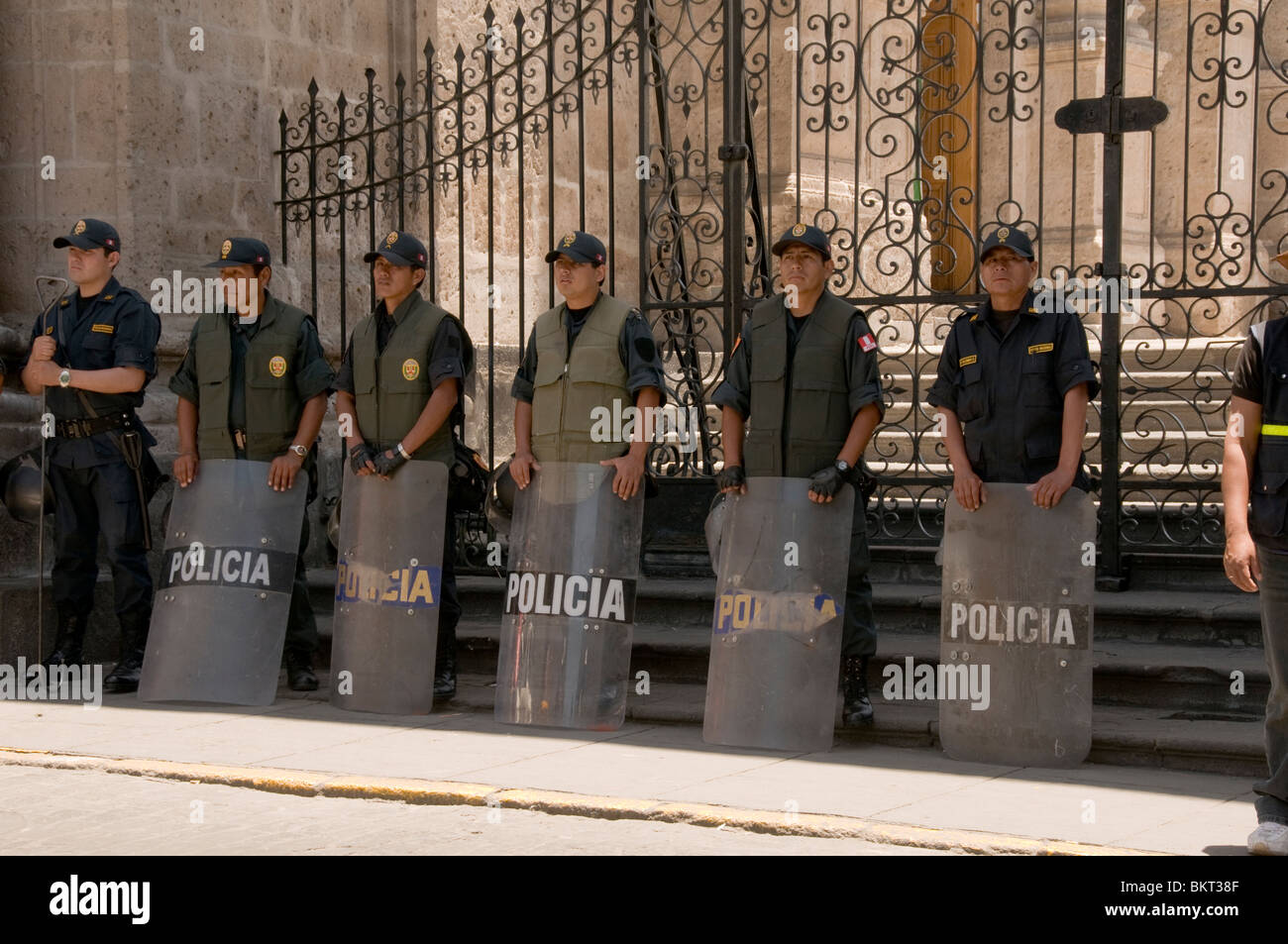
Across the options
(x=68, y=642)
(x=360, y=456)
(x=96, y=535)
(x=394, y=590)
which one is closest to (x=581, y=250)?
(x=360, y=456)

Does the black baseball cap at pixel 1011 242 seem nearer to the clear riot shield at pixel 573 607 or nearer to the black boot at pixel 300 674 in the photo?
the clear riot shield at pixel 573 607

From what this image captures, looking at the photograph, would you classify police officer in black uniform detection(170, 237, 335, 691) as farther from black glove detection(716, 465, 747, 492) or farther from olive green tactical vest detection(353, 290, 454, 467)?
black glove detection(716, 465, 747, 492)

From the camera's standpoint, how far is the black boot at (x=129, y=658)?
902 cm

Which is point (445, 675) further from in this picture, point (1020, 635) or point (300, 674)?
point (1020, 635)

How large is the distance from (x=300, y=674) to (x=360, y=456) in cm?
135

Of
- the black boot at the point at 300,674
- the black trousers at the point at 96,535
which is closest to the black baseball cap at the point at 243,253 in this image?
the black trousers at the point at 96,535

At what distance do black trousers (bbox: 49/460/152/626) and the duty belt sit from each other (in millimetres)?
172

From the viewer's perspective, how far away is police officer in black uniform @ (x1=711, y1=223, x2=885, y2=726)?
7.39m

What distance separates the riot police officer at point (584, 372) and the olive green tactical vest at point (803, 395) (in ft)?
1.83

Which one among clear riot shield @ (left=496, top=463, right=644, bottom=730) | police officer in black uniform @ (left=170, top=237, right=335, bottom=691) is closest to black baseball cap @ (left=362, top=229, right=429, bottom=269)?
police officer in black uniform @ (left=170, top=237, right=335, bottom=691)

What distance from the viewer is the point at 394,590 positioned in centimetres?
818
